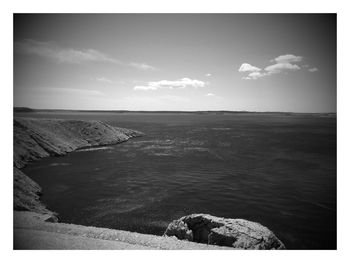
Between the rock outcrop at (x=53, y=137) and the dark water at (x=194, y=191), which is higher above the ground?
the rock outcrop at (x=53, y=137)

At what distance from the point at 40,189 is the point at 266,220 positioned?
20224mm

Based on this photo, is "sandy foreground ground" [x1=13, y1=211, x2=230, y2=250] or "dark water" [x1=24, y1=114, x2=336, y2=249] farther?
"dark water" [x1=24, y1=114, x2=336, y2=249]

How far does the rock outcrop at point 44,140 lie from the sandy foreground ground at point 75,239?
4.07 meters

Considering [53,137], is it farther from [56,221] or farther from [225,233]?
[225,233]

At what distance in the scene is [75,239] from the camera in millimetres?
9453

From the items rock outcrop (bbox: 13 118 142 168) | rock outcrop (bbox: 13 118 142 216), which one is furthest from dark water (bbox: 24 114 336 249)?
rock outcrop (bbox: 13 118 142 168)

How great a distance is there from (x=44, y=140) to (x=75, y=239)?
3465 cm

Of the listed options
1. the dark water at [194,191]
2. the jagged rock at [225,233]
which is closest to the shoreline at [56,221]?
the jagged rock at [225,233]

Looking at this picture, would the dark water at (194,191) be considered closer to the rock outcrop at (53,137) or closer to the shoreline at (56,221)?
the shoreline at (56,221)

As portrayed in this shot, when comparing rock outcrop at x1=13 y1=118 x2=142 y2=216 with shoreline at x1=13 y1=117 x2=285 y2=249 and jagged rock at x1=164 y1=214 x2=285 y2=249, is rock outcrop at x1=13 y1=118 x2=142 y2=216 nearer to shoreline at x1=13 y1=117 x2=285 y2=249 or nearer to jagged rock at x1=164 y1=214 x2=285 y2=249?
shoreline at x1=13 y1=117 x2=285 y2=249

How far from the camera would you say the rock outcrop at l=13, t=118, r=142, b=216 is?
61.4 ft

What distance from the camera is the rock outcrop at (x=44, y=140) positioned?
18716mm

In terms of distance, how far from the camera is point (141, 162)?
110 ft

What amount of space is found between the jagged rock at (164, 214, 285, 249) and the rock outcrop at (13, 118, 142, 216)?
10264mm
